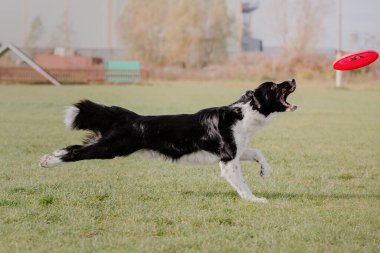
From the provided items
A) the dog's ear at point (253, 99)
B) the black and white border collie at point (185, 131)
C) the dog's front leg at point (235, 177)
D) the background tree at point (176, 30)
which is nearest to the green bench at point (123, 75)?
the background tree at point (176, 30)

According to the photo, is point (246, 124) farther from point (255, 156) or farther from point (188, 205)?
point (188, 205)

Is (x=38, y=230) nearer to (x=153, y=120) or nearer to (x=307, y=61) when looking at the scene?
(x=153, y=120)

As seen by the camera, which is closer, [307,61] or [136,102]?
[136,102]

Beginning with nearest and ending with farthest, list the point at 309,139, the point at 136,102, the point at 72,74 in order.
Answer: the point at 309,139, the point at 136,102, the point at 72,74

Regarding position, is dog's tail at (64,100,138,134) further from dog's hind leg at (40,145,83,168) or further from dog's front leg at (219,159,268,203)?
dog's front leg at (219,159,268,203)

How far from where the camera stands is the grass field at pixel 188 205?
15.5 feet

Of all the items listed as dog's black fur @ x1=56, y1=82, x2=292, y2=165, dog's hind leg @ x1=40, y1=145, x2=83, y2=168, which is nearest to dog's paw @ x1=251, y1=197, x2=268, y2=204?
dog's black fur @ x1=56, y1=82, x2=292, y2=165

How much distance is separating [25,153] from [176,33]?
51.6 m

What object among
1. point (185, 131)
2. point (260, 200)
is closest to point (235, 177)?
point (260, 200)

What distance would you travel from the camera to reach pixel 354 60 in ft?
27.9

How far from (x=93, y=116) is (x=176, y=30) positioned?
180 feet

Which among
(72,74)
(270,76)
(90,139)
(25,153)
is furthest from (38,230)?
(270,76)

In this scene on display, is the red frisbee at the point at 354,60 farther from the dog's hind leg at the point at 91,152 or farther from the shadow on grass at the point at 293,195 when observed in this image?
the dog's hind leg at the point at 91,152

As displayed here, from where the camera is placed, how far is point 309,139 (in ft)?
42.4
